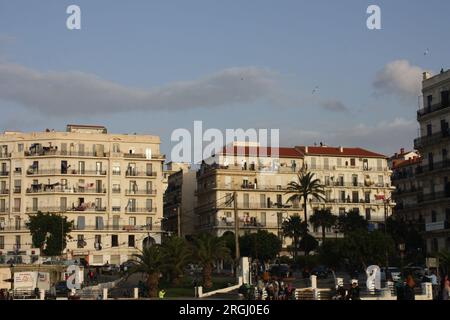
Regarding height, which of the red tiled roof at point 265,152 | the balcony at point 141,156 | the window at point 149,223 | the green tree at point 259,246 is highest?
the red tiled roof at point 265,152

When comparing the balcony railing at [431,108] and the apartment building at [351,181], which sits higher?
the balcony railing at [431,108]

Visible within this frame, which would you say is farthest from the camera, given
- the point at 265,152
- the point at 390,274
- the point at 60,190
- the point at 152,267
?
the point at 265,152

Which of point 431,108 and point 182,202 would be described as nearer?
point 431,108

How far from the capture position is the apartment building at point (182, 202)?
11138cm

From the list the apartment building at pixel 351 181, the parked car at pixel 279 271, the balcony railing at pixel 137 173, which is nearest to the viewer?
the parked car at pixel 279 271

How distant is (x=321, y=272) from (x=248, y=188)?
1499 inches

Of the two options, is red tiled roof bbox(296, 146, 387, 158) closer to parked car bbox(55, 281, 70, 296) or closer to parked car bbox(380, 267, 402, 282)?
parked car bbox(380, 267, 402, 282)

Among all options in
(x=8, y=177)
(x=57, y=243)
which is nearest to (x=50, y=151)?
(x=8, y=177)

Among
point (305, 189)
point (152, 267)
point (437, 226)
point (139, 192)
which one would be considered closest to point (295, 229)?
point (305, 189)

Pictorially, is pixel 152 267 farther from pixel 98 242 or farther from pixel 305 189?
pixel 305 189

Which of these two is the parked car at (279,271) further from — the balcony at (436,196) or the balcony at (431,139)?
the balcony at (431,139)

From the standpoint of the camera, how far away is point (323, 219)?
9425 cm

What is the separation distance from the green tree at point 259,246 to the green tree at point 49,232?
20.0 metres

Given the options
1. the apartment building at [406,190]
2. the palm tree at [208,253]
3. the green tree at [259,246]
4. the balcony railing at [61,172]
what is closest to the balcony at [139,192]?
the balcony railing at [61,172]
